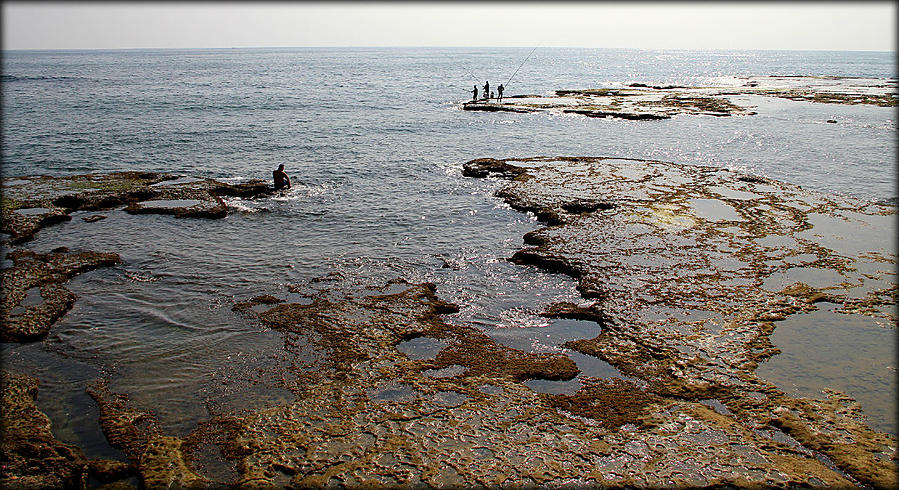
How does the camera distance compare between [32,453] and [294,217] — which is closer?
[32,453]

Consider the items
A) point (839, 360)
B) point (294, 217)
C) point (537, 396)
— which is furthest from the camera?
point (294, 217)

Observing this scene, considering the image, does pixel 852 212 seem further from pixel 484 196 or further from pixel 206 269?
pixel 206 269

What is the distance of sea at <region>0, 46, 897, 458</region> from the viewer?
11.0 m

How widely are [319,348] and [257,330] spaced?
6.31 feet

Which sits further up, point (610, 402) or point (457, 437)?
point (610, 402)

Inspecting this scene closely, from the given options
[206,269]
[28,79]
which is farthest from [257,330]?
[28,79]

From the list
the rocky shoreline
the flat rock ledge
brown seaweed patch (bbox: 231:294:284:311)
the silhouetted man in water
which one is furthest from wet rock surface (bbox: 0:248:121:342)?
the silhouetted man in water

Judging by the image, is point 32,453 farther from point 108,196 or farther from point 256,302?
point 108,196

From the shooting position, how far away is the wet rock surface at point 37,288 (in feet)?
39.6

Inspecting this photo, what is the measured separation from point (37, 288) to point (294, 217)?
8892 millimetres

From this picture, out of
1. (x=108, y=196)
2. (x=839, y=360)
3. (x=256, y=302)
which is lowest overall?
(x=839, y=360)

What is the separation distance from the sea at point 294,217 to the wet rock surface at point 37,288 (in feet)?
1.34

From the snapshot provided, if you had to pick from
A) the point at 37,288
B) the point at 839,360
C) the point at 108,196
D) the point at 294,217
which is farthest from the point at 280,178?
the point at 839,360

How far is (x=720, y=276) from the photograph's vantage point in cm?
1458
